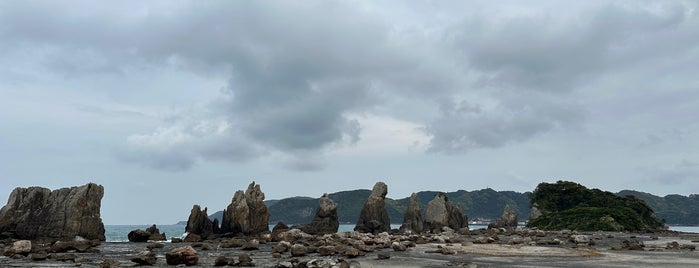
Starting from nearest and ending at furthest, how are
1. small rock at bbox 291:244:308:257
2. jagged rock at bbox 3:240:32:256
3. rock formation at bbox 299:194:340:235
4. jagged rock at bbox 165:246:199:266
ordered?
jagged rock at bbox 165:246:199:266, small rock at bbox 291:244:308:257, jagged rock at bbox 3:240:32:256, rock formation at bbox 299:194:340:235

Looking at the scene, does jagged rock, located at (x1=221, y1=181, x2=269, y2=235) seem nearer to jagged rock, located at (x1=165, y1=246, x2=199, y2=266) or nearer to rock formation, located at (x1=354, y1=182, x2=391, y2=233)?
rock formation, located at (x1=354, y1=182, x2=391, y2=233)

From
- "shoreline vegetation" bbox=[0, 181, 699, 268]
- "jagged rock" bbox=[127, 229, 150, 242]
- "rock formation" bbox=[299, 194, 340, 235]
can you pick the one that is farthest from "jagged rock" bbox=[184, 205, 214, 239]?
"rock formation" bbox=[299, 194, 340, 235]

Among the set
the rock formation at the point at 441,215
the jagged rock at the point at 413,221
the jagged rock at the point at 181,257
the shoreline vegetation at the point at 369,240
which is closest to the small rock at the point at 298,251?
the shoreline vegetation at the point at 369,240

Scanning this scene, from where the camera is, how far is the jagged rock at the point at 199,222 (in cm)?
6588

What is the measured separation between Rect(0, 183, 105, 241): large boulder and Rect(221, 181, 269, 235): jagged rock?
641 inches

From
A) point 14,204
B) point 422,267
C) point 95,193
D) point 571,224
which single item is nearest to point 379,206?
point 571,224

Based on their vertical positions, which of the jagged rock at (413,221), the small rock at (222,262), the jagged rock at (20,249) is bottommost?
the small rock at (222,262)

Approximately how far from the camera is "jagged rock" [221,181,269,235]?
220 feet

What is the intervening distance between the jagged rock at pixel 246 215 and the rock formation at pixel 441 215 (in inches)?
1282

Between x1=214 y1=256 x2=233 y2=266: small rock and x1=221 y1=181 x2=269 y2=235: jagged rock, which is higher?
x1=221 y1=181 x2=269 y2=235: jagged rock

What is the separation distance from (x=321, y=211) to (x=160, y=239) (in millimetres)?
27044

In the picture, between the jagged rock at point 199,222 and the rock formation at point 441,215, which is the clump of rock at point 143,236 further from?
the rock formation at point 441,215

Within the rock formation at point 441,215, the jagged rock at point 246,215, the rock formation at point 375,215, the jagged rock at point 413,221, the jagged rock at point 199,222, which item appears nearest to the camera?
the jagged rock at point 199,222

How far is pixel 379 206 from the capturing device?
279 feet
